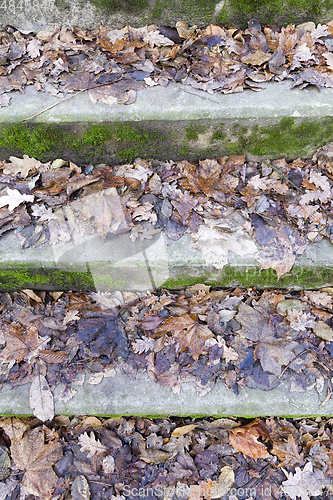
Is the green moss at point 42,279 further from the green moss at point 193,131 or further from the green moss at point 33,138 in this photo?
the green moss at point 193,131

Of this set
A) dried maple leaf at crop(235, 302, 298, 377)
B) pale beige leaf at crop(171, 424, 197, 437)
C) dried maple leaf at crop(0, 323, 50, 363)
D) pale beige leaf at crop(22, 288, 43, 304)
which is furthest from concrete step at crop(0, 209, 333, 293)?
pale beige leaf at crop(171, 424, 197, 437)

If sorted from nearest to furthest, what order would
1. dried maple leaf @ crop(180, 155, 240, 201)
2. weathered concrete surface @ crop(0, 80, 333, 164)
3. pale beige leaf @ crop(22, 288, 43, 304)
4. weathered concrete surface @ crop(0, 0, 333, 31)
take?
weathered concrete surface @ crop(0, 80, 333, 164) → weathered concrete surface @ crop(0, 0, 333, 31) → dried maple leaf @ crop(180, 155, 240, 201) → pale beige leaf @ crop(22, 288, 43, 304)

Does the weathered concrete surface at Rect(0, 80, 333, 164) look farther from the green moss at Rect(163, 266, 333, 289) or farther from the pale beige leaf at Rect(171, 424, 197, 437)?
the pale beige leaf at Rect(171, 424, 197, 437)

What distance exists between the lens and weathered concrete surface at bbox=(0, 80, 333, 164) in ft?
7.11

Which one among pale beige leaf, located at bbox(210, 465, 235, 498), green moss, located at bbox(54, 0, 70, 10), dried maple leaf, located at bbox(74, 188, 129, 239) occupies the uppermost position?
green moss, located at bbox(54, 0, 70, 10)

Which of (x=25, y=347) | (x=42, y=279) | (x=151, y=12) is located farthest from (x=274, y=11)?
(x=25, y=347)

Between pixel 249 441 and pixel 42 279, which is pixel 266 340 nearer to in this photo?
pixel 249 441

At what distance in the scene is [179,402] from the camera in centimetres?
219

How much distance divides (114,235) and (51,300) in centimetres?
85

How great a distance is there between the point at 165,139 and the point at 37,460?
267cm

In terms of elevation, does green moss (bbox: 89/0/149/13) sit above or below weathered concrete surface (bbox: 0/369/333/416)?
above

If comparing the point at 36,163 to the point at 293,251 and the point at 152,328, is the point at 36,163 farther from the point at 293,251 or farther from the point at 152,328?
the point at 293,251

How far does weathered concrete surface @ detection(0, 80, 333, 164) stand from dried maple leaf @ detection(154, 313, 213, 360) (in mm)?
1380

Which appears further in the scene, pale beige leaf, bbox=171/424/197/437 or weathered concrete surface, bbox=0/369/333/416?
pale beige leaf, bbox=171/424/197/437
